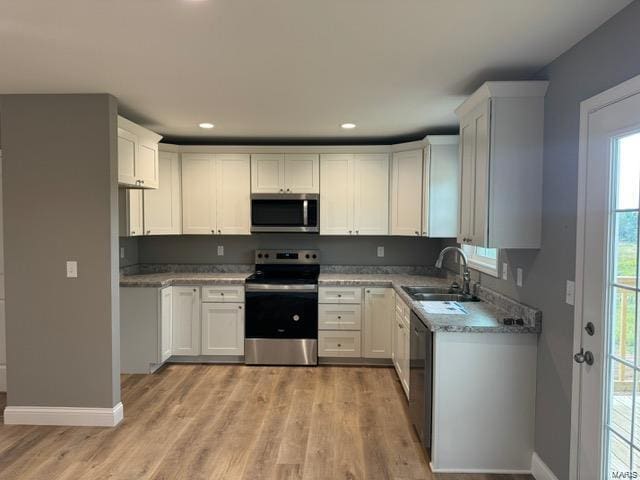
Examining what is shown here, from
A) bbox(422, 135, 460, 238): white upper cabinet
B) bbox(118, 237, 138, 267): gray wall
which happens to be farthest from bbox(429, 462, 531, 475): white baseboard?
bbox(118, 237, 138, 267): gray wall

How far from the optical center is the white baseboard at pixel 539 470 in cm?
215

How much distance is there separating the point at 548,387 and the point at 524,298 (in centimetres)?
52

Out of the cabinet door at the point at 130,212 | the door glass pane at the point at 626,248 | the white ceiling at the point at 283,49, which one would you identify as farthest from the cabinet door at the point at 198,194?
the door glass pane at the point at 626,248

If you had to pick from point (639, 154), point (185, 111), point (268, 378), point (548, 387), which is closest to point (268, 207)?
point (185, 111)

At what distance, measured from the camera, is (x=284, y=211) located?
427 cm

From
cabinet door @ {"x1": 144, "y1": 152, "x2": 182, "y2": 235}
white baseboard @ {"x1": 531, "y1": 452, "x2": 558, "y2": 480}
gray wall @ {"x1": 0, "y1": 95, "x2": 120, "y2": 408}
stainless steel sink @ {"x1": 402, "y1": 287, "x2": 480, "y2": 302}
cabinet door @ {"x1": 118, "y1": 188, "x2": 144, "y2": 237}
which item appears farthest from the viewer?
cabinet door @ {"x1": 144, "y1": 152, "x2": 182, "y2": 235}

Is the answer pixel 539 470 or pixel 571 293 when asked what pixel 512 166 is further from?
pixel 539 470

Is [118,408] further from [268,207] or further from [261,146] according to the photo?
[261,146]

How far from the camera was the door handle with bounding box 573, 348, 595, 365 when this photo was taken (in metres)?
1.84

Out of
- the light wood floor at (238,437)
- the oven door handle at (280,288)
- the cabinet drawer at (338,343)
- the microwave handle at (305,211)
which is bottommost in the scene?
the light wood floor at (238,437)

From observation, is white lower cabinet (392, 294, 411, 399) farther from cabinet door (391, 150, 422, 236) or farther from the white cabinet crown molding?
the white cabinet crown molding

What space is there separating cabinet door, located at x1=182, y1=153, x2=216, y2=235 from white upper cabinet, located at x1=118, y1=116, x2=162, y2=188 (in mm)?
555

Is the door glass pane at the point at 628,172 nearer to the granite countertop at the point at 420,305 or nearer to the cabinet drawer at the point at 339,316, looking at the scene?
the granite countertop at the point at 420,305

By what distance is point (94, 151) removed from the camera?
2803 millimetres
